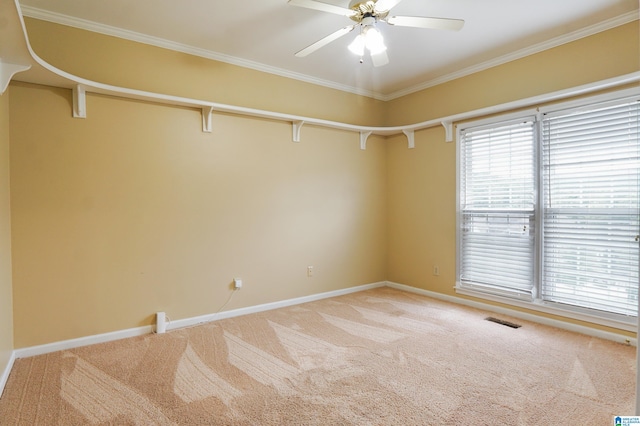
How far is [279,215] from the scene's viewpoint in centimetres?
424

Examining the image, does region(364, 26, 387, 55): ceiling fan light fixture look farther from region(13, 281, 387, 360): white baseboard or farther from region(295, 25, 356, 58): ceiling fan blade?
region(13, 281, 387, 360): white baseboard

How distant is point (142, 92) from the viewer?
3.20m

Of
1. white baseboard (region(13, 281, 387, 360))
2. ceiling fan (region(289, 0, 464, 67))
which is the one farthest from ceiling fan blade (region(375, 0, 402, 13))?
white baseboard (region(13, 281, 387, 360))

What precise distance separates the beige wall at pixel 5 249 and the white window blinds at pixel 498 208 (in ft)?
14.6

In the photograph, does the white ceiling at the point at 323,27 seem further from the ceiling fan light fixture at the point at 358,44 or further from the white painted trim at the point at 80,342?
the white painted trim at the point at 80,342

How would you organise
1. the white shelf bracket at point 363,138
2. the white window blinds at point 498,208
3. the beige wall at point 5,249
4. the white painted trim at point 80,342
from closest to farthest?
the beige wall at point 5,249
the white painted trim at point 80,342
the white window blinds at point 498,208
the white shelf bracket at point 363,138

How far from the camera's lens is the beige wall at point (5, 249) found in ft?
8.16

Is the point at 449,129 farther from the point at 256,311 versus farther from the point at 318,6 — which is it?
the point at 256,311

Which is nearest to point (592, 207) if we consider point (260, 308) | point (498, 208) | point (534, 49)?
point (498, 208)

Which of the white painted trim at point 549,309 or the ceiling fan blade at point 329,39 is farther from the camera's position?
the white painted trim at point 549,309

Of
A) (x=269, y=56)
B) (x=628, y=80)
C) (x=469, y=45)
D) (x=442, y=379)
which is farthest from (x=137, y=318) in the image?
(x=628, y=80)

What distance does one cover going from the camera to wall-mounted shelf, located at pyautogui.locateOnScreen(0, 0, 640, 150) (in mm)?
2082

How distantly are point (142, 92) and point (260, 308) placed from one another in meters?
2.56

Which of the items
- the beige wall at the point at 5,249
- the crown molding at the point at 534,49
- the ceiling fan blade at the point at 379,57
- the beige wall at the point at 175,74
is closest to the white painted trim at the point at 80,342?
the beige wall at the point at 5,249
